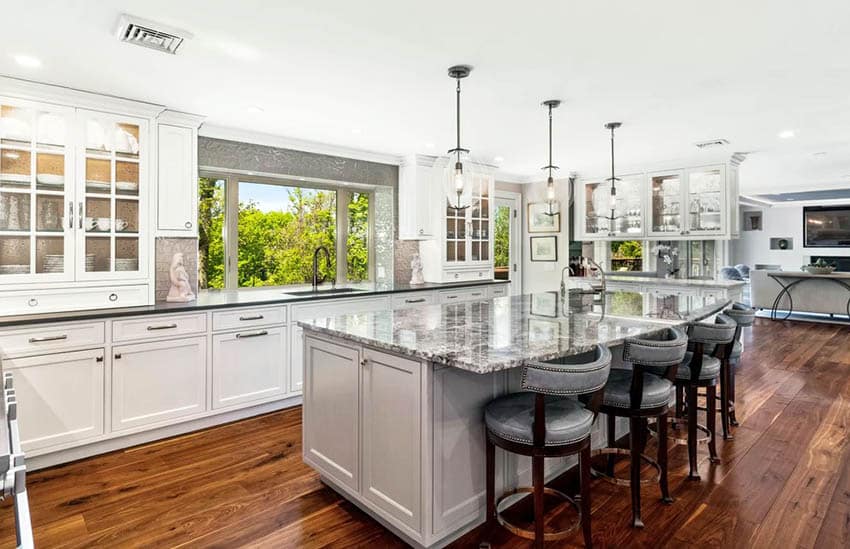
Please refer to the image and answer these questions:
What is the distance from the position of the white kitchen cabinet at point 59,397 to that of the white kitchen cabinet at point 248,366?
74 centimetres

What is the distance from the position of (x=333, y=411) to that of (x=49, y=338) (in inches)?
71.8

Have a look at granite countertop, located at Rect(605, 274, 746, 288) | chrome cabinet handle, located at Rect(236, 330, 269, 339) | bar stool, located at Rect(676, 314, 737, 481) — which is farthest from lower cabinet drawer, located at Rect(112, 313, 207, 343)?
granite countertop, located at Rect(605, 274, 746, 288)

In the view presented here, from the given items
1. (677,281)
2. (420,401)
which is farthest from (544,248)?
(420,401)

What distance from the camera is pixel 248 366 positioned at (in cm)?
375

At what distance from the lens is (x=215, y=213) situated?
14.5 feet

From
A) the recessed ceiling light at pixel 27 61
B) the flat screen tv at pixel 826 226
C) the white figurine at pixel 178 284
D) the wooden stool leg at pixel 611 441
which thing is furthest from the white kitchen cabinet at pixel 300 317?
the flat screen tv at pixel 826 226

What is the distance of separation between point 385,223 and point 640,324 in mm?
3320

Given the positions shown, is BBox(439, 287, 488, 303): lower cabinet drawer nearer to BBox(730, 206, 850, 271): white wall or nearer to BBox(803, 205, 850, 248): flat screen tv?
BBox(730, 206, 850, 271): white wall

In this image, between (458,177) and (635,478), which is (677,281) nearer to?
(458,177)

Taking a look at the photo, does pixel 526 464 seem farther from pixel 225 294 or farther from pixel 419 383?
pixel 225 294

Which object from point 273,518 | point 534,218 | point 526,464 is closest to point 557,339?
point 526,464

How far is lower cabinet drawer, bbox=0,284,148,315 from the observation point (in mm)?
3014

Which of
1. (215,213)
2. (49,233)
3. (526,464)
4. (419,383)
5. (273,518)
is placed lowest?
(273,518)

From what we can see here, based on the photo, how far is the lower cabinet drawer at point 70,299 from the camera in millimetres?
3014
